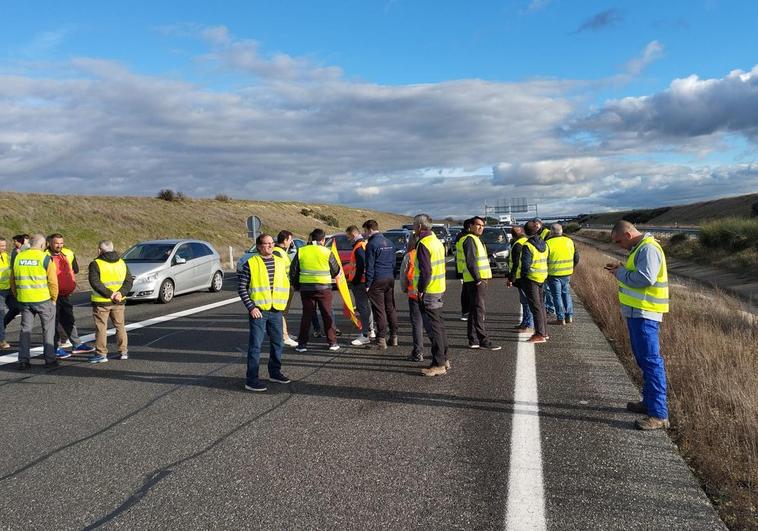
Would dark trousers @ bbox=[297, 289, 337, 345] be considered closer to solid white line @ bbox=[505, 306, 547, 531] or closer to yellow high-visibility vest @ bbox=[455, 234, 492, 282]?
yellow high-visibility vest @ bbox=[455, 234, 492, 282]

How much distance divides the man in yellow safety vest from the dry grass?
0.82ft

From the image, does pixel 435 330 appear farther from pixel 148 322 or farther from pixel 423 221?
pixel 148 322

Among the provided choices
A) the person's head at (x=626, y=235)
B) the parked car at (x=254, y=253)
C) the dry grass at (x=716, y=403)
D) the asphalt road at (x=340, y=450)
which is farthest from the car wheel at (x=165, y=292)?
the person's head at (x=626, y=235)

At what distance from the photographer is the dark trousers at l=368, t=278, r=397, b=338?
28.9 feet

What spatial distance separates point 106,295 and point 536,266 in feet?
20.2

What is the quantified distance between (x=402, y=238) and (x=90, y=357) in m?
14.1

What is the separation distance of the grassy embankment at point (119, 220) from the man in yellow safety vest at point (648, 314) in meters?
26.7

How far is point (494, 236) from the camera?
21.1 m

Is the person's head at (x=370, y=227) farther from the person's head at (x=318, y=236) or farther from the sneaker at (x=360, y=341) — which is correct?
the sneaker at (x=360, y=341)

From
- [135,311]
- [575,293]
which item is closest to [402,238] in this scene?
[575,293]

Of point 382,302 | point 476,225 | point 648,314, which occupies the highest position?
point 476,225

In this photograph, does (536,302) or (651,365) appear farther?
(536,302)

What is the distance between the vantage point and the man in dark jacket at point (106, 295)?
8.07m

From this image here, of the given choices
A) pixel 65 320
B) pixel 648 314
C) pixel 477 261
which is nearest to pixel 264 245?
pixel 477 261
